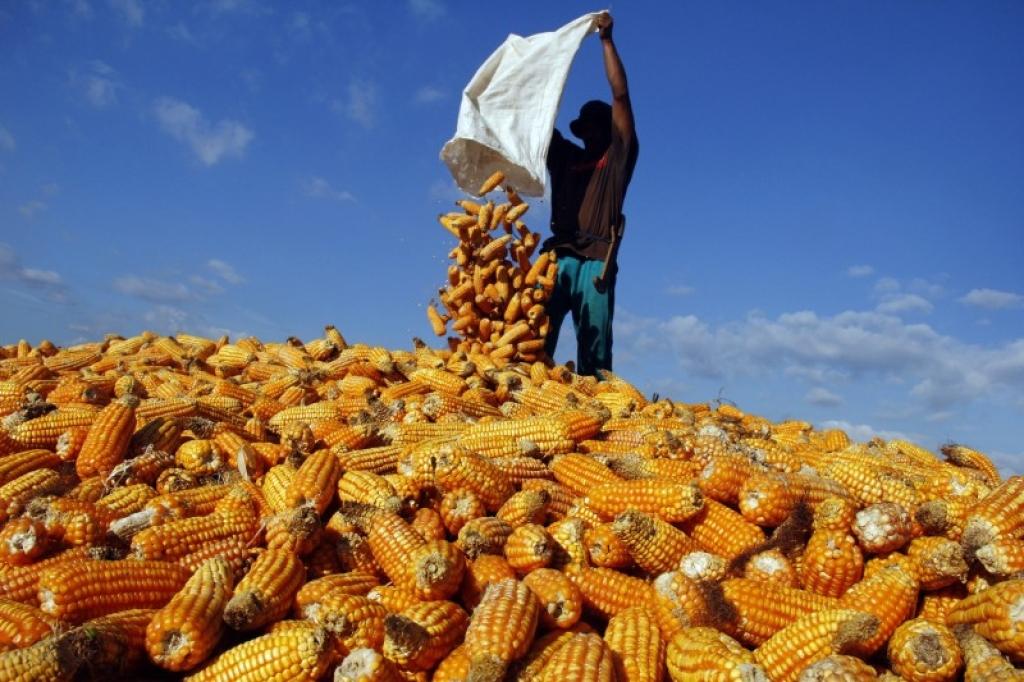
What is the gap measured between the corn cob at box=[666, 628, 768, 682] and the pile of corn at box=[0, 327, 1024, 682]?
0.01 m

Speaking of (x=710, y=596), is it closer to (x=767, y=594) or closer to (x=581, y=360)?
(x=767, y=594)

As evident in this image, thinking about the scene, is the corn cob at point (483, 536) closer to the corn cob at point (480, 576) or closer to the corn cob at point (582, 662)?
the corn cob at point (480, 576)

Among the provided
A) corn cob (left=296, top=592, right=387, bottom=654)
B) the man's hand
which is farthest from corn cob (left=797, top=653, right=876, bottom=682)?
the man's hand

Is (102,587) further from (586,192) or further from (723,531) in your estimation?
(586,192)

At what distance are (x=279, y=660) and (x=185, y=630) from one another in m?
0.45

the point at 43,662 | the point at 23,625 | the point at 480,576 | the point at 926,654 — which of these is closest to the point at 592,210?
the point at 480,576

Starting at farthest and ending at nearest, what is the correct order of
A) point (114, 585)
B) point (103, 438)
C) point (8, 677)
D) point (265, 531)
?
1. point (103, 438)
2. point (265, 531)
3. point (114, 585)
4. point (8, 677)

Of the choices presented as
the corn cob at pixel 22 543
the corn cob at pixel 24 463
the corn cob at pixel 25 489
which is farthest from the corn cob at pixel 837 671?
the corn cob at pixel 24 463

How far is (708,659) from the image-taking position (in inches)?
114

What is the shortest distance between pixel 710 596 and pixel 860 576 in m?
0.90

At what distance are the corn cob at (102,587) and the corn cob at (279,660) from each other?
1.87ft

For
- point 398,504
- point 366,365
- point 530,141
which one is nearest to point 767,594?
point 398,504

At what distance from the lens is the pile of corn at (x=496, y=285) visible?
10.1m

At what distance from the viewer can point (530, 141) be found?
11.0 meters
